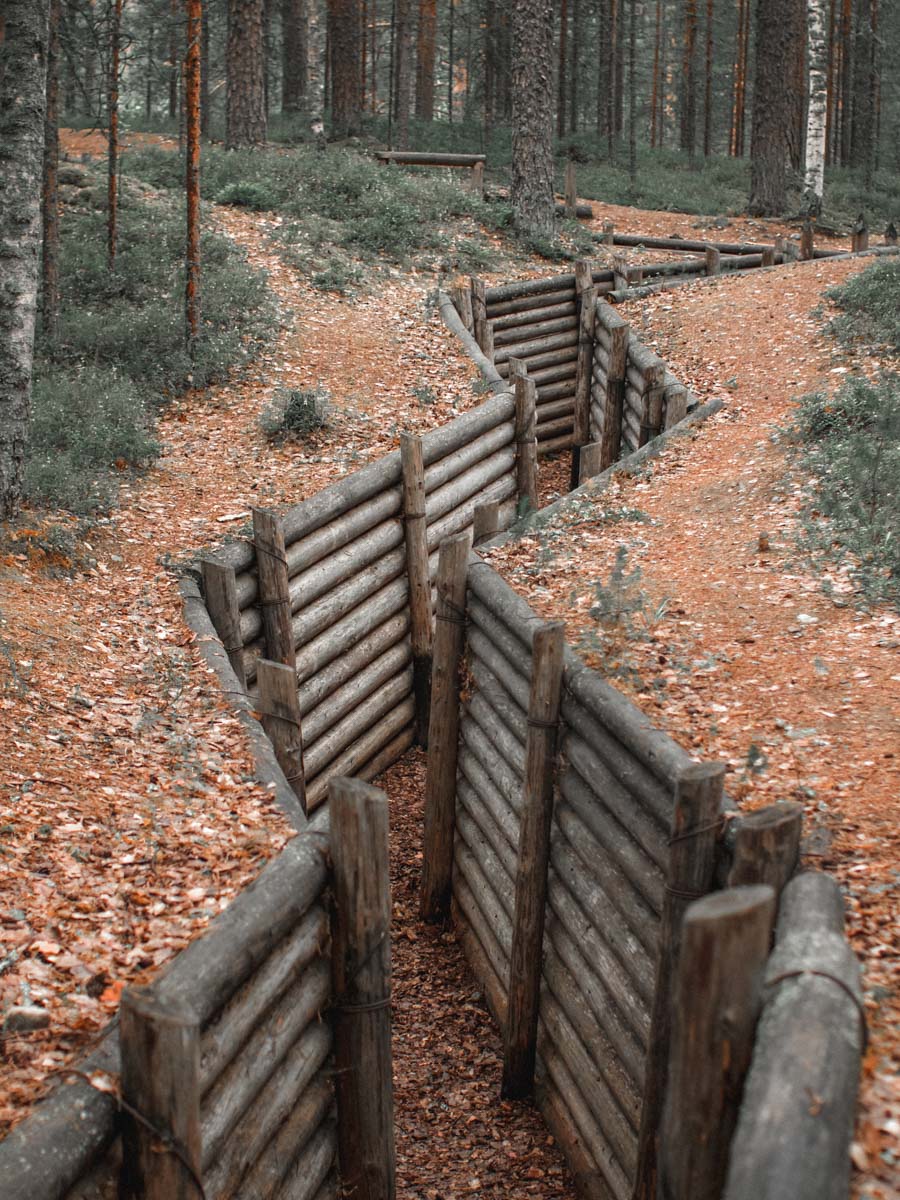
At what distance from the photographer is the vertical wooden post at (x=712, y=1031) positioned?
329 cm

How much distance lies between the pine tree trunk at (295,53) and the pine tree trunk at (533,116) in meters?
13.4

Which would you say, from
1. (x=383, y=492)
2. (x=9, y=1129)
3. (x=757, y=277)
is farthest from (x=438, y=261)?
(x=9, y=1129)

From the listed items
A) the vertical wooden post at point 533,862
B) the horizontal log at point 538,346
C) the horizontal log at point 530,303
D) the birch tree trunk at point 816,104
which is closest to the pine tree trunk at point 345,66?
the birch tree trunk at point 816,104

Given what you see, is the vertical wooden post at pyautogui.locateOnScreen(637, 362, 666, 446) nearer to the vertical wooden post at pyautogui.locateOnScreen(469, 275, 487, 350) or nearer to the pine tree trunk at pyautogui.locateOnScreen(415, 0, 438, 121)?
the vertical wooden post at pyautogui.locateOnScreen(469, 275, 487, 350)

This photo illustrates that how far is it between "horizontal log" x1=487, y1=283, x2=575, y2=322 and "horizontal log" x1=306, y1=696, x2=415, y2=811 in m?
8.10

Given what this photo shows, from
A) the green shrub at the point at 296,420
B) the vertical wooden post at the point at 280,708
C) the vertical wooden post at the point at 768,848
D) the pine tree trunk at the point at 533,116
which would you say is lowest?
the vertical wooden post at the point at 280,708

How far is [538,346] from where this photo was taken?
1753cm

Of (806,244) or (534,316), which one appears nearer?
(534,316)

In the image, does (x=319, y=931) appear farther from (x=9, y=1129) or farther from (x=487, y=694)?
(x=487, y=694)

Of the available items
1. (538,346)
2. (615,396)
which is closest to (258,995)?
(615,396)

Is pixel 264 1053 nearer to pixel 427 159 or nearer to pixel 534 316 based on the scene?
pixel 534 316

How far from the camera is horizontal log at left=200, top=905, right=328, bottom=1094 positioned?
13.9 feet

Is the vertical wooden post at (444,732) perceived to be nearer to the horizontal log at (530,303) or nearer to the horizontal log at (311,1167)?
the horizontal log at (311,1167)

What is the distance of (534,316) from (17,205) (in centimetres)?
981
